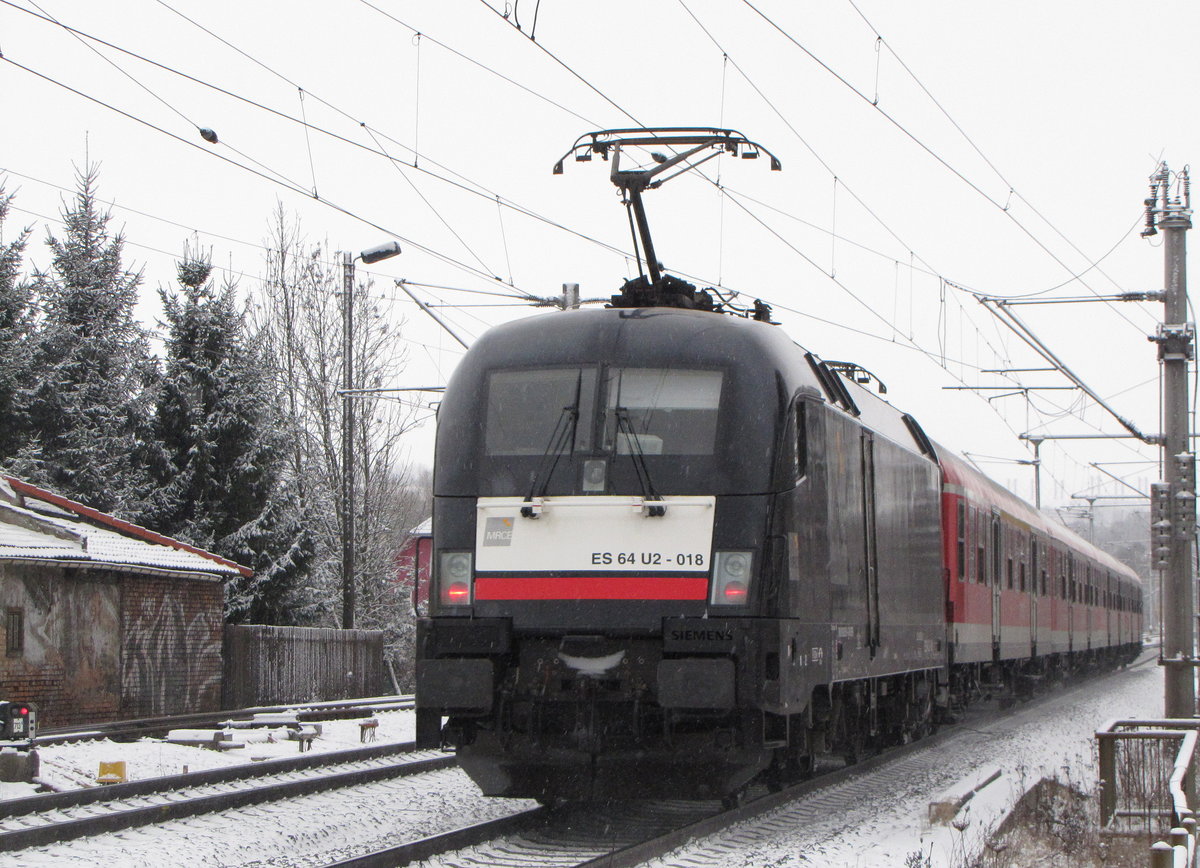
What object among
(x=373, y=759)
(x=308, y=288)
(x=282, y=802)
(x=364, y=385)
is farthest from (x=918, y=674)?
(x=308, y=288)

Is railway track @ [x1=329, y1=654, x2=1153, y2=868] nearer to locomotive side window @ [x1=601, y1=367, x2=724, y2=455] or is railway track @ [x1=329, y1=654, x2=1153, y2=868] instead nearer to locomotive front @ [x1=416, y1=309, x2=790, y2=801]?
locomotive front @ [x1=416, y1=309, x2=790, y2=801]

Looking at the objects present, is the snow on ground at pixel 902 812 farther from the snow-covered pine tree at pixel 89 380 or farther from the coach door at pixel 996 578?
the snow-covered pine tree at pixel 89 380

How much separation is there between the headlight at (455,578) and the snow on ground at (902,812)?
2.08 metres

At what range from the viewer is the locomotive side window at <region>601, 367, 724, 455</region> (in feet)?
31.2

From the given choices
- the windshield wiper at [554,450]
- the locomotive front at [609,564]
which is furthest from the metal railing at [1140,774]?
the windshield wiper at [554,450]

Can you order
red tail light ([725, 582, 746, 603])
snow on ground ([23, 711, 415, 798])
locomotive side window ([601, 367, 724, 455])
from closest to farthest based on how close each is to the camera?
red tail light ([725, 582, 746, 603]), locomotive side window ([601, 367, 724, 455]), snow on ground ([23, 711, 415, 798])

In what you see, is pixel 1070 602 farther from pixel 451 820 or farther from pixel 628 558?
pixel 628 558

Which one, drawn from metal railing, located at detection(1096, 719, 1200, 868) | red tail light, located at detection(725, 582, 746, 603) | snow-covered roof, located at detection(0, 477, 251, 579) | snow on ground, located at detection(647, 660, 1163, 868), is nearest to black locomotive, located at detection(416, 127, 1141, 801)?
red tail light, located at detection(725, 582, 746, 603)

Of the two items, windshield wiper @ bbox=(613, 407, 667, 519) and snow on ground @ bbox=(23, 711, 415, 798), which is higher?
windshield wiper @ bbox=(613, 407, 667, 519)

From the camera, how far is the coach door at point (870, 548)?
12328mm

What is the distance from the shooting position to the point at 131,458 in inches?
1212

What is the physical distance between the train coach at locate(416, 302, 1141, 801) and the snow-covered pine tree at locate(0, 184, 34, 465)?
21623 millimetres

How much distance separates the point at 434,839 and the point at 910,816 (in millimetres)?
3767

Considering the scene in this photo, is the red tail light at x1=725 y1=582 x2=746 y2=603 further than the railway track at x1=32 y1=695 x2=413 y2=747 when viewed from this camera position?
No
